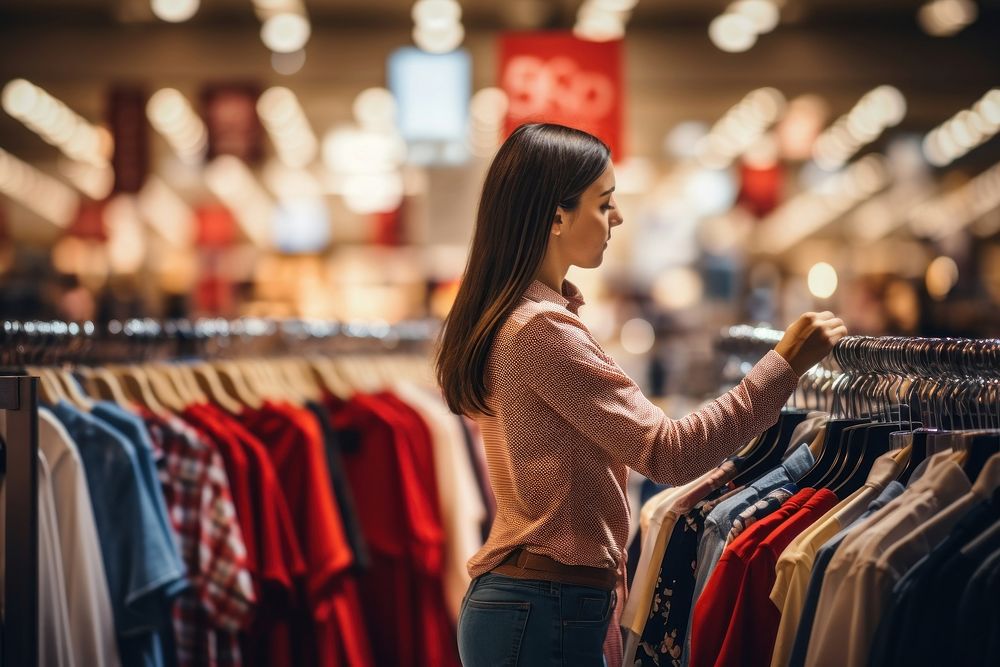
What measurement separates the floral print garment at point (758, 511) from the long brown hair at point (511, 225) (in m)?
0.51

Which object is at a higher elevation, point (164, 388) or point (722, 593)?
point (164, 388)

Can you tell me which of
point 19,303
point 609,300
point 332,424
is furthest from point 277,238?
point 332,424

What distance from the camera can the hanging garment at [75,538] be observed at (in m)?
2.68

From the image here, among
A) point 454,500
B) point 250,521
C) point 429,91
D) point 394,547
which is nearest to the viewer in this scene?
point 250,521

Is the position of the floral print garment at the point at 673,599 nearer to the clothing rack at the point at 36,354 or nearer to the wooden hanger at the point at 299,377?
the clothing rack at the point at 36,354

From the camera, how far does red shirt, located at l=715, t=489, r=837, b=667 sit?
6.58 ft

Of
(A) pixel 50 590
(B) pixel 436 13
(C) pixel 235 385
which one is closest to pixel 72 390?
(A) pixel 50 590

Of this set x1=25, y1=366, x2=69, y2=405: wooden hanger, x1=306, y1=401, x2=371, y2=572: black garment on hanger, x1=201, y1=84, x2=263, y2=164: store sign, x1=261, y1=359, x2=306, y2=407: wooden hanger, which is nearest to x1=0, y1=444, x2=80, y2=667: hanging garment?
x1=25, y1=366, x2=69, y2=405: wooden hanger

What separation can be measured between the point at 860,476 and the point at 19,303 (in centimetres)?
597

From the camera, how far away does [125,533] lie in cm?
282

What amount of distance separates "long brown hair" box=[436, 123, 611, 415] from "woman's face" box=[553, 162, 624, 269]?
0.02 meters

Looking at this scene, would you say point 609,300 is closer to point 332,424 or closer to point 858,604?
point 332,424

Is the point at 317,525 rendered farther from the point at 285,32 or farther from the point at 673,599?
the point at 285,32

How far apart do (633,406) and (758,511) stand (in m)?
0.31
